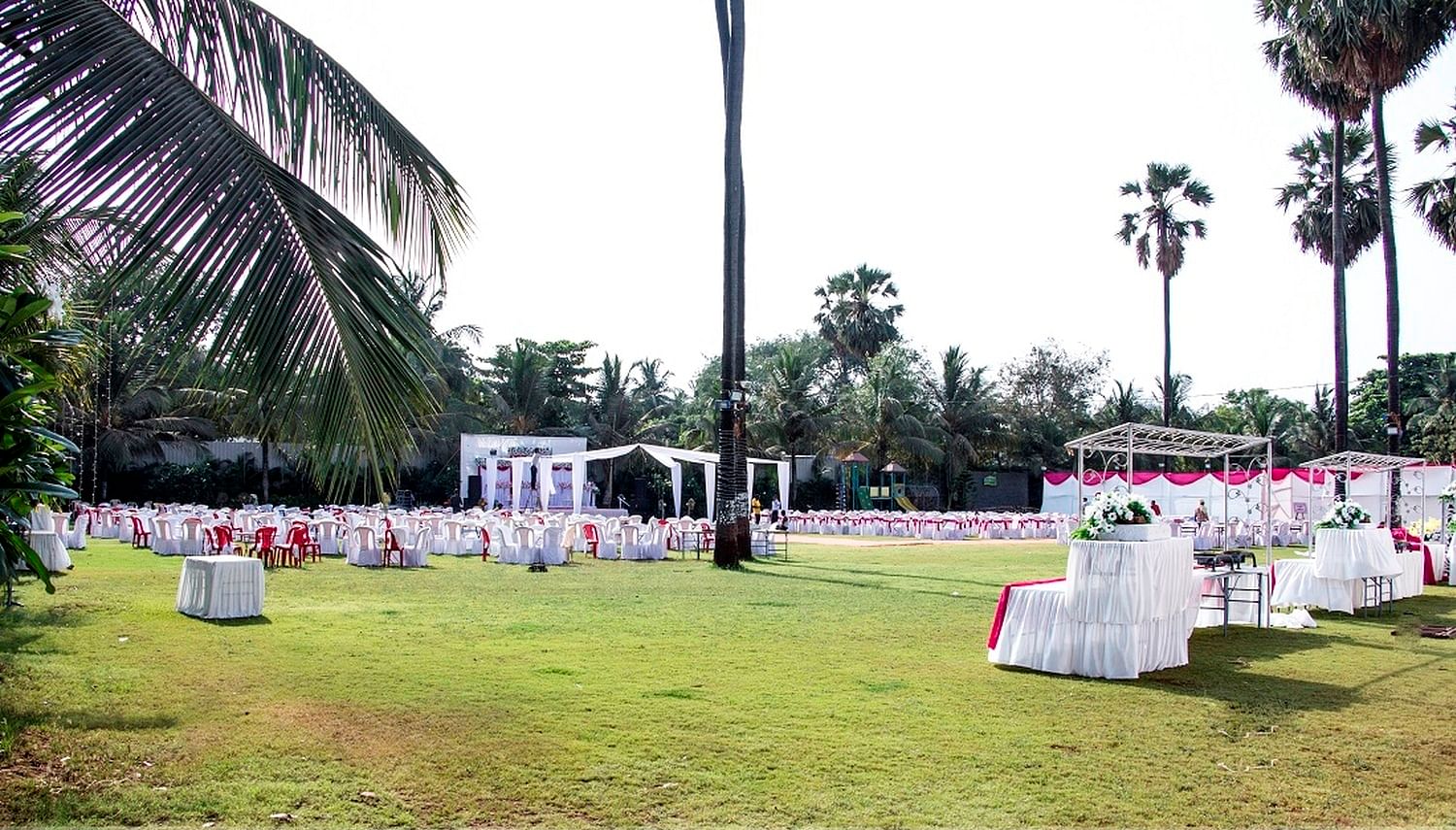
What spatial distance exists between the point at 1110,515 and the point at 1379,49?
18.2m

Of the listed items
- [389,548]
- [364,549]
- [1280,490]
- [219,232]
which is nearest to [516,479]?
[389,548]

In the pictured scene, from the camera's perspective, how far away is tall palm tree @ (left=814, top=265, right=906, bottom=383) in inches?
2120

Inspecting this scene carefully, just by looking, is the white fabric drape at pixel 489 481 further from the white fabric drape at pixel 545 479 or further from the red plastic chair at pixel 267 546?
the red plastic chair at pixel 267 546

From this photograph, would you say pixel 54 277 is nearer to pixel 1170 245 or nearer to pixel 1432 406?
pixel 1170 245

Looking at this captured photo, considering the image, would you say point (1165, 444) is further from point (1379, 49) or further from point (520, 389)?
point (520, 389)

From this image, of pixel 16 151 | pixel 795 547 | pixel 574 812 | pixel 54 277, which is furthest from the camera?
pixel 795 547

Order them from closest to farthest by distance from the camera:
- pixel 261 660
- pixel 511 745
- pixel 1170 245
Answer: pixel 511 745
pixel 261 660
pixel 1170 245

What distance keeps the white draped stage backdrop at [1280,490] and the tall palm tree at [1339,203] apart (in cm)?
195

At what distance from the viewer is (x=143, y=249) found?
162 inches

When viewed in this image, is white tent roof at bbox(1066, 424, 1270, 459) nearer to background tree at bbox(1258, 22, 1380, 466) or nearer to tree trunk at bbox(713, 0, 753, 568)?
tree trunk at bbox(713, 0, 753, 568)

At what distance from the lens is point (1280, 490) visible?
31.3 metres

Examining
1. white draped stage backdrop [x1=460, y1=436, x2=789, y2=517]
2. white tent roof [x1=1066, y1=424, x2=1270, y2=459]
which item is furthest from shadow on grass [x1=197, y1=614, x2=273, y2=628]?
white draped stage backdrop [x1=460, y1=436, x2=789, y2=517]

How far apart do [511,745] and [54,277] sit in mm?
5012

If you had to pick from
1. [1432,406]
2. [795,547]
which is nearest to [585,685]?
[795,547]
